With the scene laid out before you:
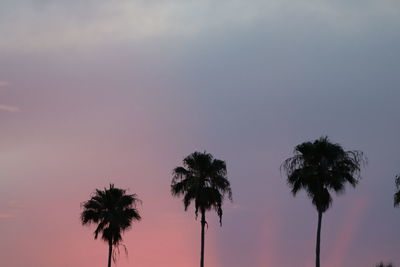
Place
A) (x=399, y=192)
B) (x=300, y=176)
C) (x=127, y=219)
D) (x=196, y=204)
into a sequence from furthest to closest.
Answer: (x=127, y=219), (x=196, y=204), (x=300, y=176), (x=399, y=192)

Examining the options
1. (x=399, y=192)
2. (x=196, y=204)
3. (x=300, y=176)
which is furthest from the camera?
(x=196, y=204)

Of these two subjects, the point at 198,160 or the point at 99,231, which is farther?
the point at 99,231

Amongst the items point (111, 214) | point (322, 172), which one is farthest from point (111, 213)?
point (322, 172)

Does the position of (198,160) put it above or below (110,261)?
above

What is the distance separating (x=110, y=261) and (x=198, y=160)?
21199 mm

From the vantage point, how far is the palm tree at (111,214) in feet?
304

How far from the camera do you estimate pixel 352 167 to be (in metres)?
73.4

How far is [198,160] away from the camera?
82938mm

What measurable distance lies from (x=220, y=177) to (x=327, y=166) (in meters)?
13.4

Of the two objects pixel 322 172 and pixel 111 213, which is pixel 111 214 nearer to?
pixel 111 213

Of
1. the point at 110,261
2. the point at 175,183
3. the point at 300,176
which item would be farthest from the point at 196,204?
the point at 110,261

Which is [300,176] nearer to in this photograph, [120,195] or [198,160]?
[198,160]

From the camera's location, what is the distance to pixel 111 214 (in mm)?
93062

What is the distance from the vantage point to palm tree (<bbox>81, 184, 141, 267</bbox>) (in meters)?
92.7
